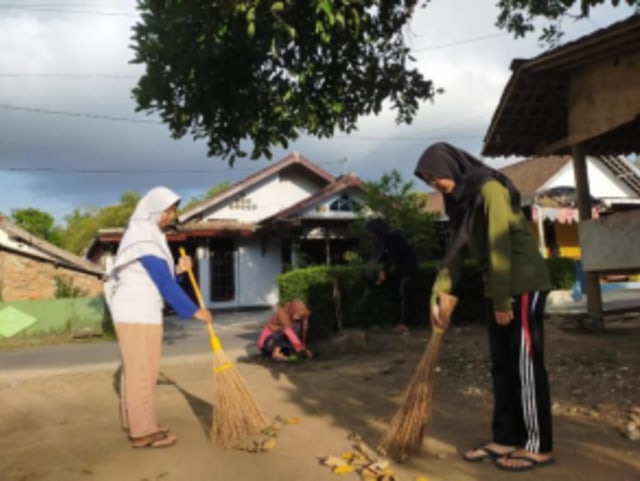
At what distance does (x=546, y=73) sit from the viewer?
24.2 feet

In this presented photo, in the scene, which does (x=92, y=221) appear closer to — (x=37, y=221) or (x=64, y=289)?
(x=37, y=221)

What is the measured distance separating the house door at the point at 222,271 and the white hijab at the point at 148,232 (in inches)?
632

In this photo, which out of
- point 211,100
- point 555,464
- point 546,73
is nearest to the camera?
point 555,464

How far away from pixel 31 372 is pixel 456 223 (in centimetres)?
715

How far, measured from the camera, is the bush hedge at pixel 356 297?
9148 mm

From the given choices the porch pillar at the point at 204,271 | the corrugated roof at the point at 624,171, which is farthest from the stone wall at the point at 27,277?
the corrugated roof at the point at 624,171

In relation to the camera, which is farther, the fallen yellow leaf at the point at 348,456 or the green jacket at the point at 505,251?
the fallen yellow leaf at the point at 348,456

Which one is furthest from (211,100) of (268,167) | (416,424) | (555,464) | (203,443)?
(268,167)

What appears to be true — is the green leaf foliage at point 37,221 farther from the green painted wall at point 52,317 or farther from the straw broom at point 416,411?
the straw broom at point 416,411


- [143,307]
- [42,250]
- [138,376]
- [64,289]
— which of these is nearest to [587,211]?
[143,307]

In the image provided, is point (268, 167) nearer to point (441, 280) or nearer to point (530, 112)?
point (530, 112)

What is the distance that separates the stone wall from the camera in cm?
1580

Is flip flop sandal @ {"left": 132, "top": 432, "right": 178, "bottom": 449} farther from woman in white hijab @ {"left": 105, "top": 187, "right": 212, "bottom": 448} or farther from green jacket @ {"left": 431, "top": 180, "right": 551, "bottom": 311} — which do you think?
green jacket @ {"left": 431, "top": 180, "right": 551, "bottom": 311}

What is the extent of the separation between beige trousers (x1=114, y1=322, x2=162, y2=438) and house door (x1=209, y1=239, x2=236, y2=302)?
636 inches
